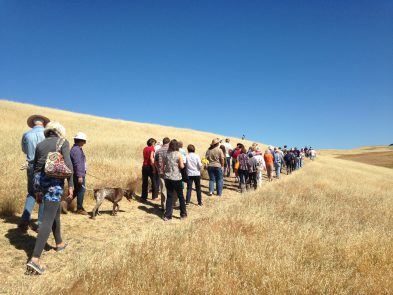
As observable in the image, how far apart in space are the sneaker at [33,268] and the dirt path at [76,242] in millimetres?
A: 91

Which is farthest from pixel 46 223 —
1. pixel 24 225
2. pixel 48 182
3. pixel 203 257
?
pixel 203 257

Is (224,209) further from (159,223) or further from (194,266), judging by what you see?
(194,266)

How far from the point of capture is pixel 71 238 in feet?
20.9

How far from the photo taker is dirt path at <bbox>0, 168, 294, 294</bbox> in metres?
4.23

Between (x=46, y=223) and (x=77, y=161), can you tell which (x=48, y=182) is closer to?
(x=46, y=223)

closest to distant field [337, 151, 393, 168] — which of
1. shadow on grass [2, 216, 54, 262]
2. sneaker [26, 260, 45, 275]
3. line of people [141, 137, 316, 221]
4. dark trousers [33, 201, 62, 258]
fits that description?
line of people [141, 137, 316, 221]

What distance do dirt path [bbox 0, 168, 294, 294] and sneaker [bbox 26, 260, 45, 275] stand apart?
9 cm

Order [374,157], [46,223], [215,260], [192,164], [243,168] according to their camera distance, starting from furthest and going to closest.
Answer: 1. [374,157]
2. [243,168]
3. [192,164]
4. [46,223]
5. [215,260]

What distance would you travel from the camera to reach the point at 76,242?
6.16m

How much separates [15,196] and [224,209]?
523cm

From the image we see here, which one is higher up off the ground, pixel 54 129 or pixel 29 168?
pixel 54 129

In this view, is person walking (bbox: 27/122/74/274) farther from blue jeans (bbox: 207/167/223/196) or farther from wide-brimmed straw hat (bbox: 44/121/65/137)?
blue jeans (bbox: 207/167/223/196)

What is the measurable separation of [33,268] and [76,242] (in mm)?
1617

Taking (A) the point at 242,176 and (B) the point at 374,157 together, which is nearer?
(A) the point at 242,176
